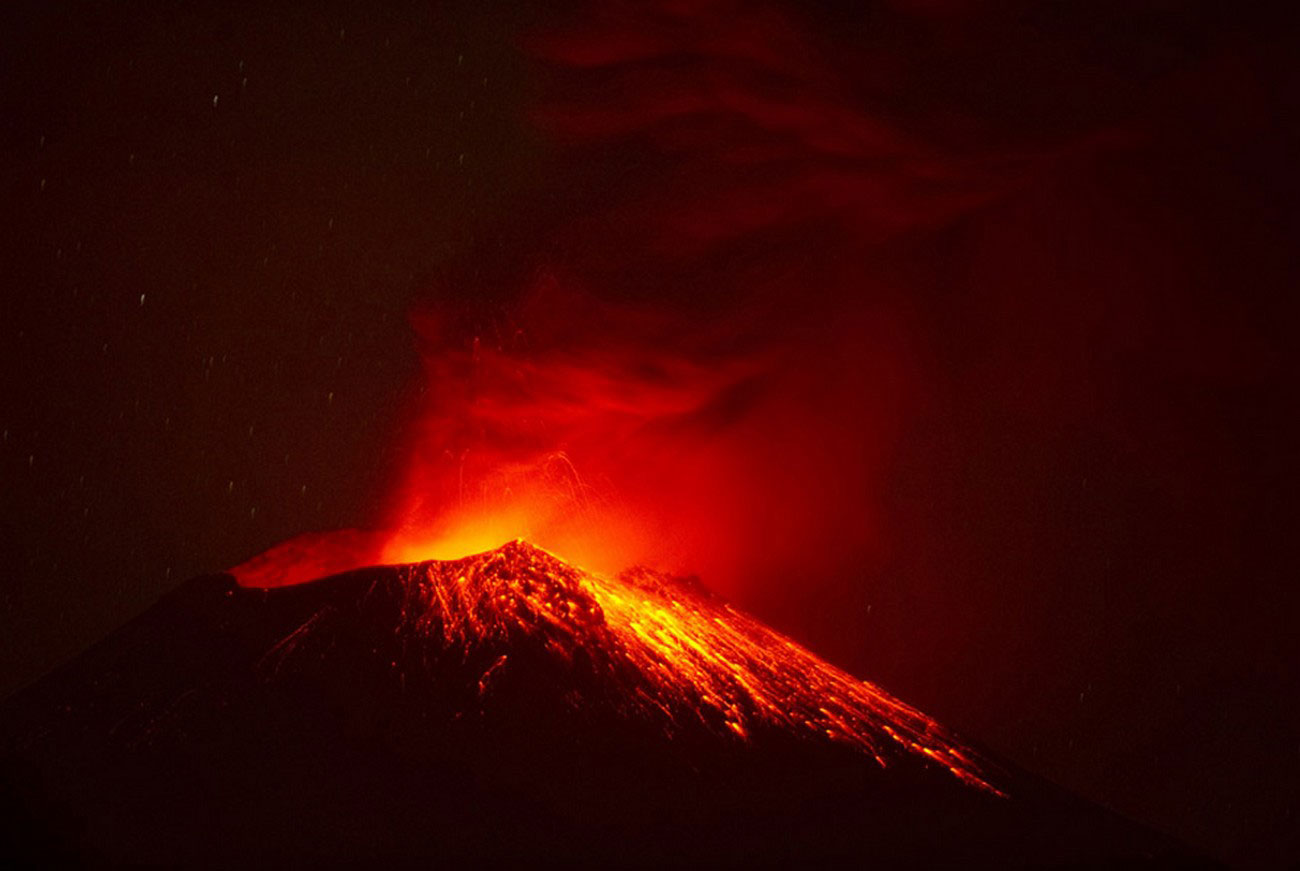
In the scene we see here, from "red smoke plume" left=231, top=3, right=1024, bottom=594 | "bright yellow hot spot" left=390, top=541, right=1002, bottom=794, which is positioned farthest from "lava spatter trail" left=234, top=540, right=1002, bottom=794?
"red smoke plume" left=231, top=3, right=1024, bottom=594

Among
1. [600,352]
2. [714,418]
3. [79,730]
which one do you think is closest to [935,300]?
[714,418]

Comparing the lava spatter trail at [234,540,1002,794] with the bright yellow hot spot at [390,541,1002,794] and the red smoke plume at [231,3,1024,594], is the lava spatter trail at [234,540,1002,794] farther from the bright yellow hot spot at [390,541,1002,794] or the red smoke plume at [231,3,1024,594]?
the red smoke plume at [231,3,1024,594]

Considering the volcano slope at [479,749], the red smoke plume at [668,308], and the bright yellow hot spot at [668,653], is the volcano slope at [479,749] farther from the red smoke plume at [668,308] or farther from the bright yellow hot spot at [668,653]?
the red smoke plume at [668,308]

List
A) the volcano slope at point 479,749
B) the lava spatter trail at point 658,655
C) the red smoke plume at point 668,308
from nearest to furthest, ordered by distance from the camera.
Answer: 1. the volcano slope at point 479,749
2. the lava spatter trail at point 658,655
3. the red smoke plume at point 668,308

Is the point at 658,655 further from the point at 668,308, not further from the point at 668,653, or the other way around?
the point at 668,308

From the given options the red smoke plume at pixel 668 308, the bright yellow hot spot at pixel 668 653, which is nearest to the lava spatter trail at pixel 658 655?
the bright yellow hot spot at pixel 668 653
